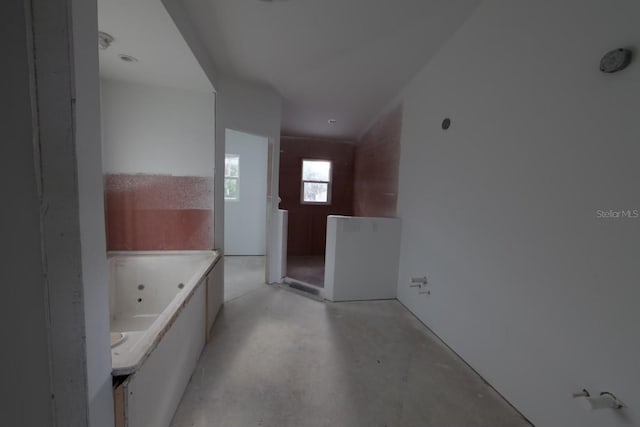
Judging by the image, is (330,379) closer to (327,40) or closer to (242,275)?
(242,275)

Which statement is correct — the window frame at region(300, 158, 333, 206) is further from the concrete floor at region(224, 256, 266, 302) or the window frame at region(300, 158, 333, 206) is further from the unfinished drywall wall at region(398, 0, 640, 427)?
the unfinished drywall wall at region(398, 0, 640, 427)

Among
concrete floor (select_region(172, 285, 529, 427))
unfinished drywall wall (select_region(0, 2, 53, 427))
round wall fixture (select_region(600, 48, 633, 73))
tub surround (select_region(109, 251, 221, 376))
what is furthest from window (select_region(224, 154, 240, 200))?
round wall fixture (select_region(600, 48, 633, 73))

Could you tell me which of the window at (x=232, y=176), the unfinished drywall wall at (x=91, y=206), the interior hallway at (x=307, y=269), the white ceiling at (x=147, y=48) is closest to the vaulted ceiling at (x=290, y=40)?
the white ceiling at (x=147, y=48)

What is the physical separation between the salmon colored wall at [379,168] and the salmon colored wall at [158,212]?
7.49ft

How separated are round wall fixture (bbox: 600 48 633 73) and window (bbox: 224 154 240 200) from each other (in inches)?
183

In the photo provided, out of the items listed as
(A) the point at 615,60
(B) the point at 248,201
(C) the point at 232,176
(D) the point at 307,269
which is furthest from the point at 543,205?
(C) the point at 232,176

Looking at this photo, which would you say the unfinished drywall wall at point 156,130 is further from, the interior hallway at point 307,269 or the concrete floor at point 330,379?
the interior hallway at point 307,269

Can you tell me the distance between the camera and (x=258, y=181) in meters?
4.93

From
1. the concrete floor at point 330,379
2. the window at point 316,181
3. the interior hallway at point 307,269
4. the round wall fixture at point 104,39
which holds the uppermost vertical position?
the round wall fixture at point 104,39

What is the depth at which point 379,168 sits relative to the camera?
3.96 m

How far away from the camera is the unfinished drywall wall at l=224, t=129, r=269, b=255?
479cm

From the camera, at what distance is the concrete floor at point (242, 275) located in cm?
332

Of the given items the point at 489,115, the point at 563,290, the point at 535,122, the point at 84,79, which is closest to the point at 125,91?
the point at 84,79

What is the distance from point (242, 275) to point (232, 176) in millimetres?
1984
